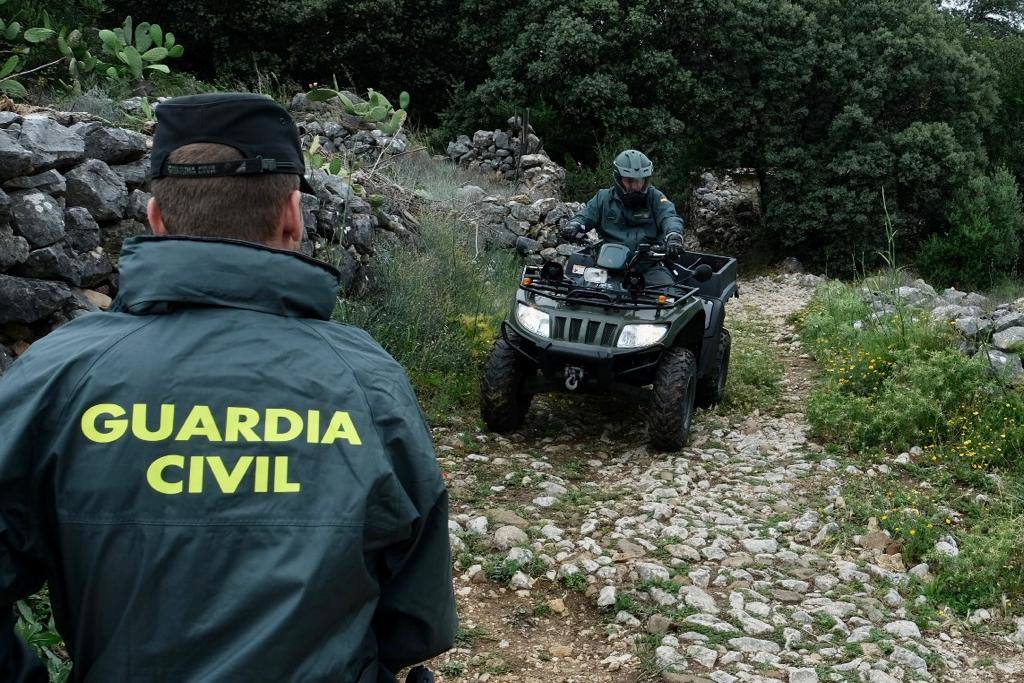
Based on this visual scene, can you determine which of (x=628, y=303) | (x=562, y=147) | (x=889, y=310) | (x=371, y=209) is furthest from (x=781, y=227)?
(x=628, y=303)

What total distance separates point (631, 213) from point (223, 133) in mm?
5747

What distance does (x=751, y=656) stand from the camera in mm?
3779

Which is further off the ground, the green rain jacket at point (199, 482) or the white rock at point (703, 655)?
the green rain jacket at point (199, 482)

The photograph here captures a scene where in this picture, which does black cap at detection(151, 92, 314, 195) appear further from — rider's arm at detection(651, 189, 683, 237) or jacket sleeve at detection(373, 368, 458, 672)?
rider's arm at detection(651, 189, 683, 237)

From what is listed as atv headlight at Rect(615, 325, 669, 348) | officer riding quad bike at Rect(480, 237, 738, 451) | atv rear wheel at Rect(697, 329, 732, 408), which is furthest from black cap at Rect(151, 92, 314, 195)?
atv rear wheel at Rect(697, 329, 732, 408)

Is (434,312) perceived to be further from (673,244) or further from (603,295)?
(673,244)

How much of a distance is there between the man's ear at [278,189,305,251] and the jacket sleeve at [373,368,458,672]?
0.32 metres

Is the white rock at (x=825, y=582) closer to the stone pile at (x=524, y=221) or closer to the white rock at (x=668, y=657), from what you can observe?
the white rock at (x=668, y=657)

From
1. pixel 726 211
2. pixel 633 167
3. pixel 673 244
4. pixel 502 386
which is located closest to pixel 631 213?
pixel 633 167

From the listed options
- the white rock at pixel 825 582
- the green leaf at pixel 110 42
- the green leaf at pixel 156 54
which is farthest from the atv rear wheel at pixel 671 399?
the green leaf at pixel 110 42

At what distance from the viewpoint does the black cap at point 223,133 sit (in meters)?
1.58

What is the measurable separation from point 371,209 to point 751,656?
553 centimetres

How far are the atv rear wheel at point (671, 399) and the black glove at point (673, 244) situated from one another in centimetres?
67

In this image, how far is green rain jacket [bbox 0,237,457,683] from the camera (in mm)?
1412
